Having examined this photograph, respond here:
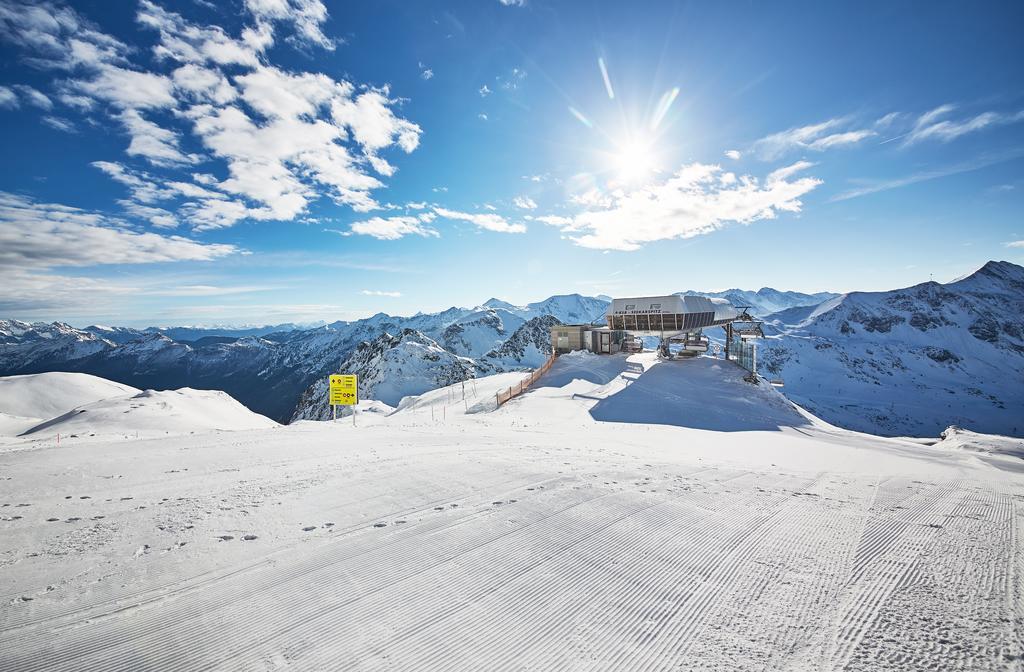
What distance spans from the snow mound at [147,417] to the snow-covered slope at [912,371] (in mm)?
130855

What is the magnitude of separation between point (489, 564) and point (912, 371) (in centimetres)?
21381

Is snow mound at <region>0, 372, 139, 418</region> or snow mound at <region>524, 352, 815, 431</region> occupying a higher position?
snow mound at <region>524, 352, 815, 431</region>

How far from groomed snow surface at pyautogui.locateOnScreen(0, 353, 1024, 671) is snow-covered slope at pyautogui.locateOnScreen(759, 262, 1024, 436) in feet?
418

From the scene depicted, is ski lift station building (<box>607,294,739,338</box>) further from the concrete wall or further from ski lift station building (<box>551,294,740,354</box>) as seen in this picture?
the concrete wall

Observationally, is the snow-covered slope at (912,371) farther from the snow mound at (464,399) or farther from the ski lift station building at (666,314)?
the snow mound at (464,399)

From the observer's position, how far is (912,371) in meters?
153

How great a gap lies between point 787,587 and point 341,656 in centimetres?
425

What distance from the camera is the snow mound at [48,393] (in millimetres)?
47000

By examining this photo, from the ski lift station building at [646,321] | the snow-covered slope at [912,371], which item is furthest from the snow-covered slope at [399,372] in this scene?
the snow-covered slope at [912,371]

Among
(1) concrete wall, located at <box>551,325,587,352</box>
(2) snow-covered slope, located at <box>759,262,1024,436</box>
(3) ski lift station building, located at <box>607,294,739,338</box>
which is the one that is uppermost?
(3) ski lift station building, located at <box>607,294,739,338</box>

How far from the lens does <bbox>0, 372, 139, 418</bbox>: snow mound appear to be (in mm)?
47000

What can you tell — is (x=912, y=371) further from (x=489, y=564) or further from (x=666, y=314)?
(x=489, y=564)

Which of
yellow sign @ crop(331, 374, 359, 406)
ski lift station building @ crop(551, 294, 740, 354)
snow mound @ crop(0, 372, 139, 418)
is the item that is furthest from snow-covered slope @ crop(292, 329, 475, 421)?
yellow sign @ crop(331, 374, 359, 406)

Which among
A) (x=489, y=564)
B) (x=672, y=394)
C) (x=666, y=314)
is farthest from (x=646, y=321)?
(x=489, y=564)
